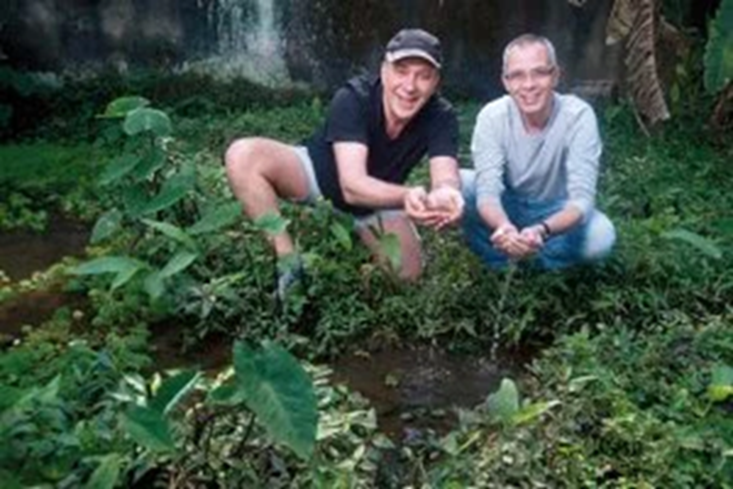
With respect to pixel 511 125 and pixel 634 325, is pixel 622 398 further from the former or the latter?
pixel 511 125

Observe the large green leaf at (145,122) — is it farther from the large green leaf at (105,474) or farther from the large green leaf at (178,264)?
the large green leaf at (105,474)

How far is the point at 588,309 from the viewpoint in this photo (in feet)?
13.4

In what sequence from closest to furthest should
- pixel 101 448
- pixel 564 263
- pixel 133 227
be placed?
1. pixel 101 448
2. pixel 564 263
3. pixel 133 227

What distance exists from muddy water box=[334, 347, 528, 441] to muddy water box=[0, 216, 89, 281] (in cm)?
179

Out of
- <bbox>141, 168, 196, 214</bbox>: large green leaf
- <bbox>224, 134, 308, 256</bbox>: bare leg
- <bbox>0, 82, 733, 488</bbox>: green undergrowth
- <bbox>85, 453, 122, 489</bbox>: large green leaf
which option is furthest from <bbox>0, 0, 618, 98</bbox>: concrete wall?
<bbox>85, 453, 122, 489</bbox>: large green leaf

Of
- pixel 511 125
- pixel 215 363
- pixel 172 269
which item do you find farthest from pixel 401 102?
pixel 172 269

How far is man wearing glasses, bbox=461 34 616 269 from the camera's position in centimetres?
392

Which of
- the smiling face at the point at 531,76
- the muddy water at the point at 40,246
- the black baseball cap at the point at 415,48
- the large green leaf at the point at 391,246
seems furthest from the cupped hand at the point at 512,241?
the muddy water at the point at 40,246

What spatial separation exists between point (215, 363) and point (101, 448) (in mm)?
1227

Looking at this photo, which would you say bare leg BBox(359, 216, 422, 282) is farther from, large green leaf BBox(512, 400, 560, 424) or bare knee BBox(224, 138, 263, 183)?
large green leaf BBox(512, 400, 560, 424)

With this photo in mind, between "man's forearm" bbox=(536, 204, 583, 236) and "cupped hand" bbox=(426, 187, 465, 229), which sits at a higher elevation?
"cupped hand" bbox=(426, 187, 465, 229)

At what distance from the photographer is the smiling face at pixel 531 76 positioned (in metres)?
3.90

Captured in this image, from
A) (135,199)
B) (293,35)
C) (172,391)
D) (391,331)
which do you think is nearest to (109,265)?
(135,199)

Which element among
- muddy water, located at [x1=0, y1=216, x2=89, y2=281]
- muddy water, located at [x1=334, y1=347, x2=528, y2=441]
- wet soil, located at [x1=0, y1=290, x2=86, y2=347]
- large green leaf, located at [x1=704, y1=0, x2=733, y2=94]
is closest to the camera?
large green leaf, located at [x1=704, y1=0, x2=733, y2=94]
